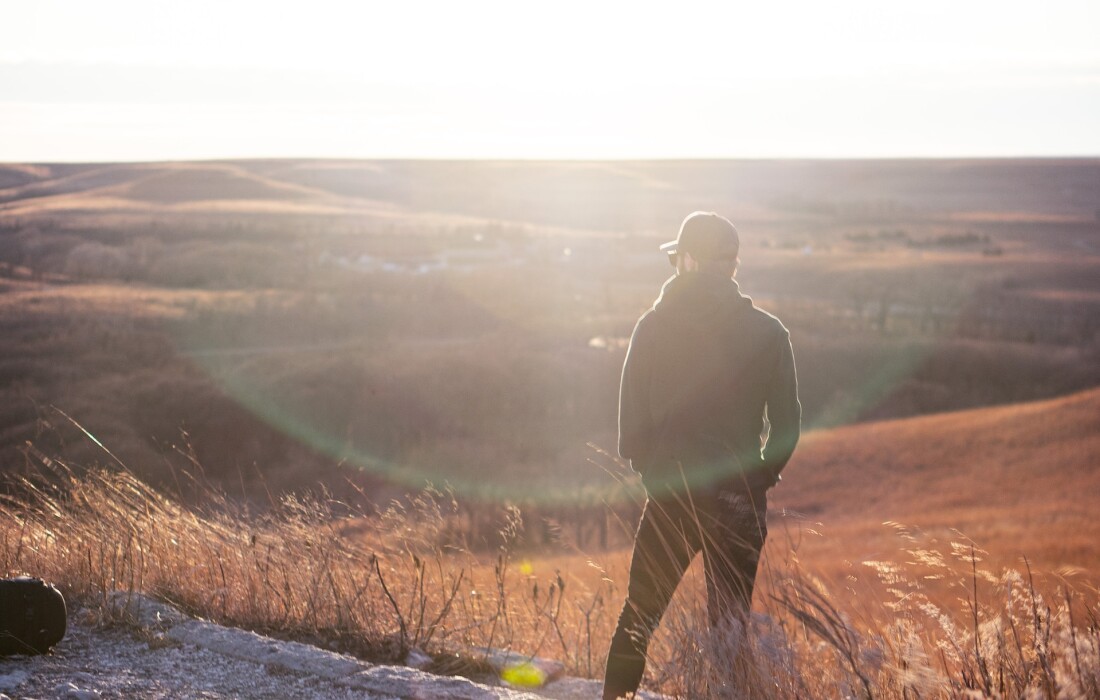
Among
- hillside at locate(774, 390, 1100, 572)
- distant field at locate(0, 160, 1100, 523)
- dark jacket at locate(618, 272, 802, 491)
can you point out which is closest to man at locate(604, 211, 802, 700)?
dark jacket at locate(618, 272, 802, 491)

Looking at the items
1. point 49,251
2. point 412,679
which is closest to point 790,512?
point 412,679

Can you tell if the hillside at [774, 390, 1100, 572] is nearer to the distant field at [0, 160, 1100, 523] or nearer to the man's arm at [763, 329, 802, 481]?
the distant field at [0, 160, 1100, 523]

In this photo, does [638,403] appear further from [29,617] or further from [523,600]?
[29,617]

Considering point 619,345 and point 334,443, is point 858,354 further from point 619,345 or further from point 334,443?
point 334,443

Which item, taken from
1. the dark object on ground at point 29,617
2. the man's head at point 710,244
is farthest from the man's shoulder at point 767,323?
the dark object on ground at point 29,617

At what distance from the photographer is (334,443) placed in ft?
98.7

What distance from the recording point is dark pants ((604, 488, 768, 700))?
332cm

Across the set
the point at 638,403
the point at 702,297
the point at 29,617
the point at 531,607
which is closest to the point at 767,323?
the point at 702,297

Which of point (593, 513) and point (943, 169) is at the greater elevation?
point (943, 169)

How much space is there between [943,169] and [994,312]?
375 feet

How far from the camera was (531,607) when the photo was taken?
5.13 metres

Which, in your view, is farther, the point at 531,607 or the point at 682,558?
the point at 531,607

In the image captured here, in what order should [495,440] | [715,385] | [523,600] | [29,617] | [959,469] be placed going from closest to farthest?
[29,617] < [715,385] < [523,600] < [495,440] < [959,469]

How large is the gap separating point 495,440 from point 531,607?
27.5 meters
